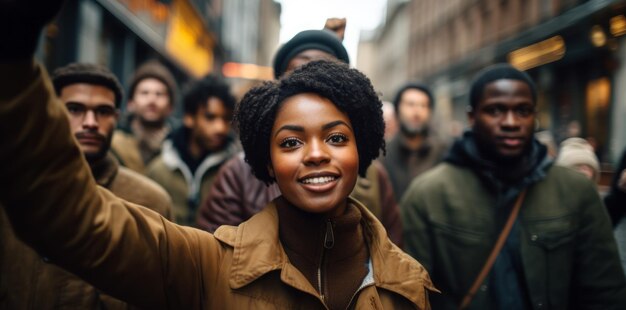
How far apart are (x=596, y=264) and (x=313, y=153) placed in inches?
79.0

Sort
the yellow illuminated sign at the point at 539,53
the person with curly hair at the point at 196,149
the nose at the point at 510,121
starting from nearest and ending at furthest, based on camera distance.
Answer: the nose at the point at 510,121
the person with curly hair at the point at 196,149
the yellow illuminated sign at the point at 539,53

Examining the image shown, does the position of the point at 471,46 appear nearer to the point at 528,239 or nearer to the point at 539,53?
the point at 539,53

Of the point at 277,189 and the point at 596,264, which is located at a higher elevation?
the point at 277,189

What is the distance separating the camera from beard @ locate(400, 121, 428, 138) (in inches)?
209

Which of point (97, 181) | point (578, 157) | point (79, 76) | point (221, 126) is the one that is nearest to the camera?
point (97, 181)

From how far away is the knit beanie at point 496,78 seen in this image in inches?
117

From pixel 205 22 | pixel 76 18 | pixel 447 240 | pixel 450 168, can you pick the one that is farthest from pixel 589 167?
pixel 205 22

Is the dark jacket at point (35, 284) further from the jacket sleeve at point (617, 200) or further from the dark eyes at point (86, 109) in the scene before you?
the jacket sleeve at point (617, 200)

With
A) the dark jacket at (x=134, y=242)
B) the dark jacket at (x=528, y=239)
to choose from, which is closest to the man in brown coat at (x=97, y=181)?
the dark jacket at (x=134, y=242)

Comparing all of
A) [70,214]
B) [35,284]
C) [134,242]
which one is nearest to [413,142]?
[35,284]

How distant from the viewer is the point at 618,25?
10820 millimetres

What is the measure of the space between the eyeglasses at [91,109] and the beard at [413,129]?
337 centimetres

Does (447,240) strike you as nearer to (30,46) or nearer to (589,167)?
(589,167)

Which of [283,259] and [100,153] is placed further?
[100,153]
